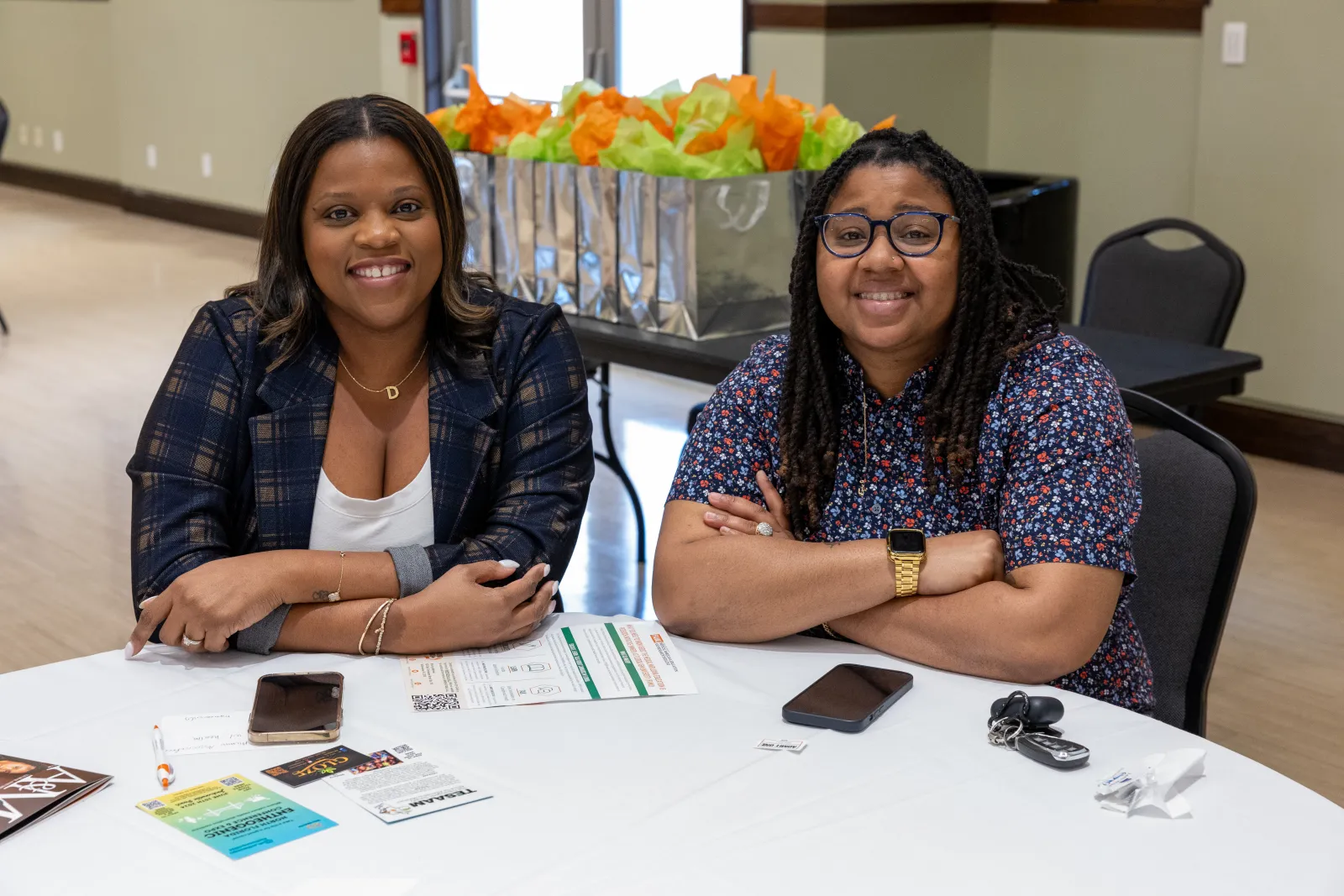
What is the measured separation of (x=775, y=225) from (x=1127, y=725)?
1585mm

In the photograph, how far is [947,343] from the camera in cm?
182

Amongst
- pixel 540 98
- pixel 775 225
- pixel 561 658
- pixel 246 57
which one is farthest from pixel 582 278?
pixel 246 57

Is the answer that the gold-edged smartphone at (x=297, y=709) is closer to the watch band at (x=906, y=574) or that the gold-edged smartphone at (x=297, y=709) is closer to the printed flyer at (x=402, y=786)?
the printed flyer at (x=402, y=786)

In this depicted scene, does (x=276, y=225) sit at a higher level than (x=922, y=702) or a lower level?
higher

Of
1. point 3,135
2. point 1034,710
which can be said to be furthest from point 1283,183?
point 3,135

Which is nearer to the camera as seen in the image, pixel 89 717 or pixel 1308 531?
pixel 89 717

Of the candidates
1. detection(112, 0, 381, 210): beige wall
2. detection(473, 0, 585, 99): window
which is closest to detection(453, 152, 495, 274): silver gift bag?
detection(473, 0, 585, 99): window

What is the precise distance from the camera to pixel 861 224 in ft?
5.88

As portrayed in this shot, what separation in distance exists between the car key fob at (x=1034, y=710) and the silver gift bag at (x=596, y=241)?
1.69 metres

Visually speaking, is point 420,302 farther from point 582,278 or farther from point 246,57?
point 246,57

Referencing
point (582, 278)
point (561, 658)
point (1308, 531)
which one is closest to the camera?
point (561, 658)

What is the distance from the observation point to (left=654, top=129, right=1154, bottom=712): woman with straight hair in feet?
5.37

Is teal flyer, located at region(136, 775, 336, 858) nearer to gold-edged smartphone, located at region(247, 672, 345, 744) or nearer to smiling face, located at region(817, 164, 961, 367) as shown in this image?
gold-edged smartphone, located at region(247, 672, 345, 744)

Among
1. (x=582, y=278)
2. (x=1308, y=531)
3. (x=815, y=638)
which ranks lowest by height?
(x=1308, y=531)
